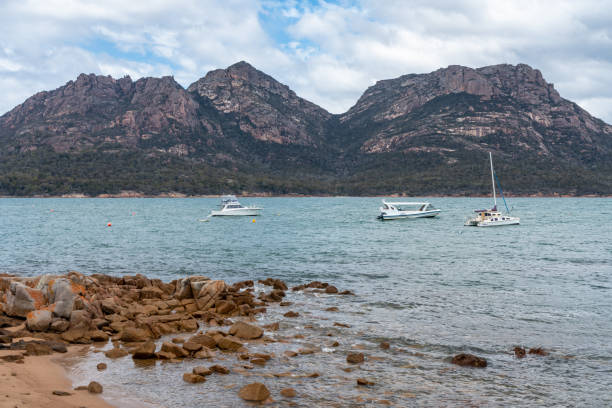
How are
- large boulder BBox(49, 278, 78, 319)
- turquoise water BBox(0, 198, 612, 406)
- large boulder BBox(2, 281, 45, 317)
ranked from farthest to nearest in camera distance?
large boulder BBox(2, 281, 45, 317), large boulder BBox(49, 278, 78, 319), turquoise water BBox(0, 198, 612, 406)

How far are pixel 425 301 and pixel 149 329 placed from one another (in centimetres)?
1155

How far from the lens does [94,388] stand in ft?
32.7

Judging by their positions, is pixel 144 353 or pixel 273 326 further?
pixel 273 326

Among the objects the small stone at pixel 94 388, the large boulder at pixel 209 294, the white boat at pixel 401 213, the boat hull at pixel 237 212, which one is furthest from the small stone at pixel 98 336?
the boat hull at pixel 237 212

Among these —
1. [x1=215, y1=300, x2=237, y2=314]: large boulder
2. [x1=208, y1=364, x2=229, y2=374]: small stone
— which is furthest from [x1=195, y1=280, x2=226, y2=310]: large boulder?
[x1=208, y1=364, x2=229, y2=374]: small stone

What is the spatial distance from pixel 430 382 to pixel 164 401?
6.02m

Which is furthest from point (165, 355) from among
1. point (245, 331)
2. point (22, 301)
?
point (22, 301)

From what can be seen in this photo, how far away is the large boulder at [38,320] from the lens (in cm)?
1404

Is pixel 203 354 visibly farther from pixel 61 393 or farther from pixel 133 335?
pixel 61 393

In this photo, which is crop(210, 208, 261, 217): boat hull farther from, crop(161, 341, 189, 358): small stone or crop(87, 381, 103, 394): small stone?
crop(87, 381, 103, 394): small stone

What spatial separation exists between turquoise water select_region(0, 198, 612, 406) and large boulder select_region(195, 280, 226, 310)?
2.33 metres

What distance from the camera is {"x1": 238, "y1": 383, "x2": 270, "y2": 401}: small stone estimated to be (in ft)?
31.3

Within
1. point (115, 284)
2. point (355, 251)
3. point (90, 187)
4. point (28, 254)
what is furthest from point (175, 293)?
point (90, 187)

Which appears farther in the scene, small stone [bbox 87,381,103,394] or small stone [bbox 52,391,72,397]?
small stone [bbox 87,381,103,394]
